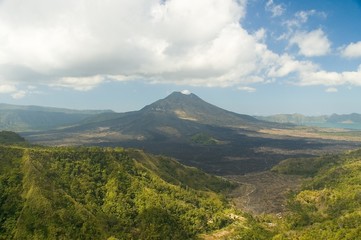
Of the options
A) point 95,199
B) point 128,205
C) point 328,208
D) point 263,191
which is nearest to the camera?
point 128,205

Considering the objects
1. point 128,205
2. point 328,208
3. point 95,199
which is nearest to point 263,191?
point 328,208


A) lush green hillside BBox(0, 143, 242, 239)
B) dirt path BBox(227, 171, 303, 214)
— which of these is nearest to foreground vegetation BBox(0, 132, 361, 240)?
lush green hillside BBox(0, 143, 242, 239)

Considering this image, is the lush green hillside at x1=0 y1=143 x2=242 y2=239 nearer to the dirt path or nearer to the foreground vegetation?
the foreground vegetation

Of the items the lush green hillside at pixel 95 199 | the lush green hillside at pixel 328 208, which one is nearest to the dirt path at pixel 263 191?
the lush green hillside at pixel 328 208

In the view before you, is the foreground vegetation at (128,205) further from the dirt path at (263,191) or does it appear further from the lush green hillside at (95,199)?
the dirt path at (263,191)

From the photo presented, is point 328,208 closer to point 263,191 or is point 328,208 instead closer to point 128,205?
point 263,191
